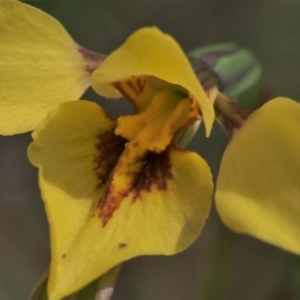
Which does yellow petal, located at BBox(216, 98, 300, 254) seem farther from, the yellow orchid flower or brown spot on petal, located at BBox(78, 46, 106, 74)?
brown spot on petal, located at BBox(78, 46, 106, 74)

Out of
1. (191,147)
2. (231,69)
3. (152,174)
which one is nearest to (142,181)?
(152,174)

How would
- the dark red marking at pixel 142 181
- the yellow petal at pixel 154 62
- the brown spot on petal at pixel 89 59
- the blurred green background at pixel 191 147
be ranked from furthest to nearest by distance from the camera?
the blurred green background at pixel 191 147, the brown spot on petal at pixel 89 59, the dark red marking at pixel 142 181, the yellow petal at pixel 154 62

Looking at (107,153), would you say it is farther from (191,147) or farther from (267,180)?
(191,147)

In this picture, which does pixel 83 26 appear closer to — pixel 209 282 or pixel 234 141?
pixel 209 282

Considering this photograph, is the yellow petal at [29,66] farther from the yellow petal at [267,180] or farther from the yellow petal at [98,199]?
the yellow petal at [267,180]

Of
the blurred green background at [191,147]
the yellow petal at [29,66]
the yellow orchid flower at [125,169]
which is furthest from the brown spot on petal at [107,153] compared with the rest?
the blurred green background at [191,147]

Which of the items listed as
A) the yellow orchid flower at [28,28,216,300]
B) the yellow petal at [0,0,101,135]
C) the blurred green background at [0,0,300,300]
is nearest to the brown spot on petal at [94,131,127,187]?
the yellow orchid flower at [28,28,216,300]

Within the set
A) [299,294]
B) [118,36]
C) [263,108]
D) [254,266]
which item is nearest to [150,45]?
A: [263,108]

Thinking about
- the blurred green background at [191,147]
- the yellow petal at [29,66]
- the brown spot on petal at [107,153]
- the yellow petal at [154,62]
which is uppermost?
the yellow petal at [154,62]
